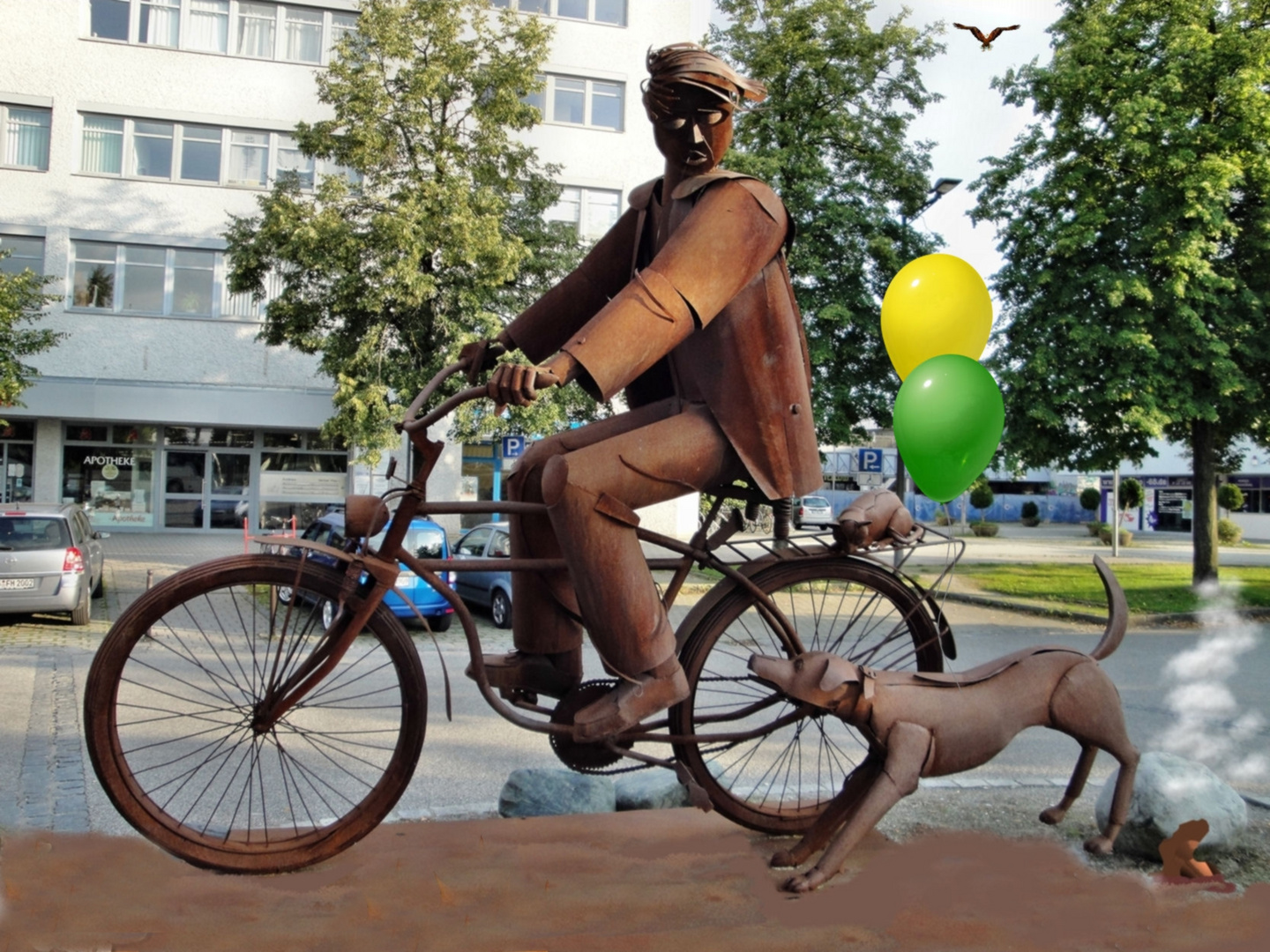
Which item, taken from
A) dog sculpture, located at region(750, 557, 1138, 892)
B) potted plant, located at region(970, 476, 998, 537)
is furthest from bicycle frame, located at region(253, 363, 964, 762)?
potted plant, located at region(970, 476, 998, 537)

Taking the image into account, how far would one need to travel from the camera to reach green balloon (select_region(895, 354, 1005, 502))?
4957mm

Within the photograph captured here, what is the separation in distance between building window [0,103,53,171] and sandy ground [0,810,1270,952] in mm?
24977

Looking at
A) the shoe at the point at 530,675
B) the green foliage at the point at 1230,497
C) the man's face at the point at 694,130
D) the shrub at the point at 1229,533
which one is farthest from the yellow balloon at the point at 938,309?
the green foliage at the point at 1230,497

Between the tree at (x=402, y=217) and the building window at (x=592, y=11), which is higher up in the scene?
the building window at (x=592, y=11)

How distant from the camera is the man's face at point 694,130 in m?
2.99

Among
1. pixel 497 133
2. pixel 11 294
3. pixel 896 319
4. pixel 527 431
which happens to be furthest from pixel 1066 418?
pixel 11 294

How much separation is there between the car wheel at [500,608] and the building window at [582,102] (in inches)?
644

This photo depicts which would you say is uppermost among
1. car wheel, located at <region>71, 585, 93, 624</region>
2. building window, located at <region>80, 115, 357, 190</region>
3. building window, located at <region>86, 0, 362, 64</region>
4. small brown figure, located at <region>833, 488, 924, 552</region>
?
building window, located at <region>86, 0, 362, 64</region>

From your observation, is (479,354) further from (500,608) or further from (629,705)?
(500,608)

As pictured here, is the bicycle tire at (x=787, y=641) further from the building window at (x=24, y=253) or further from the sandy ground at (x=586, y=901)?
the building window at (x=24, y=253)

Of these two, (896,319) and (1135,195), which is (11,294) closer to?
(896,319)

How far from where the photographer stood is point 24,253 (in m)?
23.5

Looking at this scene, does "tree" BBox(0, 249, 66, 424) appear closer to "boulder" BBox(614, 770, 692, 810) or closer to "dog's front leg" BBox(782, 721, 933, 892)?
"boulder" BBox(614, 770, 692, 810)

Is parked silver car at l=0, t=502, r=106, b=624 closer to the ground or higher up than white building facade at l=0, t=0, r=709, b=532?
closer to the ground
